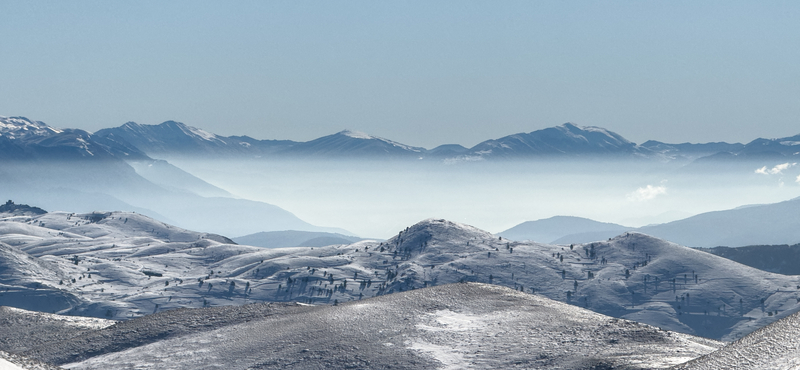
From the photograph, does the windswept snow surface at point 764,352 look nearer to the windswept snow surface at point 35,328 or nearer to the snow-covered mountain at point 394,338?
the snow-covered mountain at point 394,338

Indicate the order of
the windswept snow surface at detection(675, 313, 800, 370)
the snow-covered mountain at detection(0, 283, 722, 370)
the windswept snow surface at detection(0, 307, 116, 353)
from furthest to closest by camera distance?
the windswept snow surface at detection(0, 307, 116, 353), the snow-covered mountain at detection(0, 283, 722, 370), the windswept snow surface at detection(675, 313, 800, 370)

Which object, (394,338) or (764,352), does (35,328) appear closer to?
(394,338)

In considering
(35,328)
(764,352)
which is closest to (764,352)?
(764,352)

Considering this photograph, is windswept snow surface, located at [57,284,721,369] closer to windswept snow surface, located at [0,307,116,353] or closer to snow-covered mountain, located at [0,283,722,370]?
snow-covered mountain, located at [0,283,722,370]

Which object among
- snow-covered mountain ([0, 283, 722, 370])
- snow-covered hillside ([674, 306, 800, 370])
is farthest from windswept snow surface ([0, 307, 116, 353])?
snow-covered hillside ([674, 306, 800, 370])

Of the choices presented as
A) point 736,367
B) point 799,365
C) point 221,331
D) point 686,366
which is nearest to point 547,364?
point 686,366
